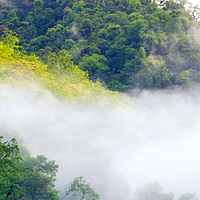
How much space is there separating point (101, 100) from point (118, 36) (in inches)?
923

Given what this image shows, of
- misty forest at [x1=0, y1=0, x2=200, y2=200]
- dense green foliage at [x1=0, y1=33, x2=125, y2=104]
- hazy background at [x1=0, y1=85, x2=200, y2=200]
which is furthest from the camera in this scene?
dense green foliage at [x1=0, y1=33, x2=125, y2=104]

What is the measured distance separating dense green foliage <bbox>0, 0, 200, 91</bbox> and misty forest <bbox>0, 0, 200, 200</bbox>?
17cm

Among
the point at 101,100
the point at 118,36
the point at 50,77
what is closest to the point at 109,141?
the point at 101,100

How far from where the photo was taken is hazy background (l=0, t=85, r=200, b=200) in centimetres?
4225

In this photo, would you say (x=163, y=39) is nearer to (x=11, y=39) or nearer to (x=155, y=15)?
(x=155, y=15)

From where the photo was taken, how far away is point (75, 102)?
4969 centimetres

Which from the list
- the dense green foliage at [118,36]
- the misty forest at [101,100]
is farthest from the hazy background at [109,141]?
the dense green foliage at [118,36]

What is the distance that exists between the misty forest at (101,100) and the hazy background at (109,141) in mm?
123

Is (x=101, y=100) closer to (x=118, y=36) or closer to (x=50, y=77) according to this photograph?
(x=50, y=77)

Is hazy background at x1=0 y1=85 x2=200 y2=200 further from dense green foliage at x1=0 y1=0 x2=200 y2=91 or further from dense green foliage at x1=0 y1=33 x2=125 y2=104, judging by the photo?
dense green foliage at x1=0 y1=0 x2=200 y2=91

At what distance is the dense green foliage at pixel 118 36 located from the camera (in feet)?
219

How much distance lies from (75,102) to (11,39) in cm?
1607

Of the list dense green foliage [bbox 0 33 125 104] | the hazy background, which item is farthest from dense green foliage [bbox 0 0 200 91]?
the hazy background

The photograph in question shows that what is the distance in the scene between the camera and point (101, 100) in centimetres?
5188
